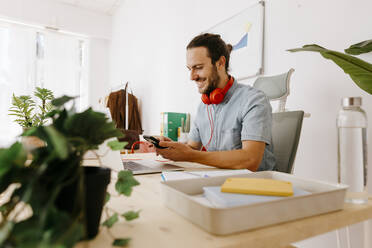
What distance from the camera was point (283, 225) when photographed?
40cm

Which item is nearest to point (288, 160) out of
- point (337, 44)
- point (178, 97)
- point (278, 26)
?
point (337, 44)

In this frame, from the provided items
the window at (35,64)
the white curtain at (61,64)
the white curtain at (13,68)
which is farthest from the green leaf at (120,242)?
the white curtain at (61,64)

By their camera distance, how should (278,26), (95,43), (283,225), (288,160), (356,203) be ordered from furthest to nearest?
(95,43) → (278,26) → (288,160) → (356,203) → (283,225)

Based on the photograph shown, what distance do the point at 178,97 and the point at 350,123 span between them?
2484 millimetres

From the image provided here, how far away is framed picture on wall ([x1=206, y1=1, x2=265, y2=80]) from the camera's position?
6.12 ft

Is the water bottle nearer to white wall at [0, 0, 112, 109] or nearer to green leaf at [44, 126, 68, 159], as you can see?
green leaf at [44, 126, 68, 159]

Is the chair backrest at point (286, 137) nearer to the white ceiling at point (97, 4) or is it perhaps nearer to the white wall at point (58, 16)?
the white ceiling at point (97, 4)

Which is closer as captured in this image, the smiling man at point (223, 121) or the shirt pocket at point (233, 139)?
the smiling man at point (223, 121)

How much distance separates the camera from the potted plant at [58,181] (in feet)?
0.77

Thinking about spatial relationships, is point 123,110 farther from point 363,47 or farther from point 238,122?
point 363,47

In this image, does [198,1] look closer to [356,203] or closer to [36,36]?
[356,203]

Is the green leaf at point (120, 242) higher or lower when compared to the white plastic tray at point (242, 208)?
lower

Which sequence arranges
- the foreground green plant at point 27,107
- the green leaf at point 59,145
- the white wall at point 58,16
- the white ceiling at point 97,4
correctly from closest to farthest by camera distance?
the green leaf at point 59,145 < the foreground green plant at point 27,107 < the white wall at point 58,16 < the white ceiling at point 97,4

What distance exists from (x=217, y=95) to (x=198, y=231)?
1.12 metres
